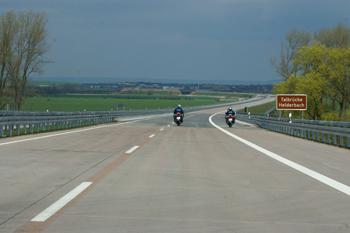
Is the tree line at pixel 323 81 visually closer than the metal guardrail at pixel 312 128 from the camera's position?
No

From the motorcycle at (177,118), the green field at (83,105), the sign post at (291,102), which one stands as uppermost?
the sign post at (291,102)

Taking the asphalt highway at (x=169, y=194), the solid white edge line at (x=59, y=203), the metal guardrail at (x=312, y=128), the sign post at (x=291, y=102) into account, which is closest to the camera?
the asphalt highway at (x=169, y=194)

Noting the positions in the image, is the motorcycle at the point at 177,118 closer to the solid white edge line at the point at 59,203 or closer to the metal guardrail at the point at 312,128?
the metal guardrail at the point at 312,128

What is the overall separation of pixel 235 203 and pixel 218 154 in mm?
6768

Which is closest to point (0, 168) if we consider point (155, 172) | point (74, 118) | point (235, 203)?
point (155, 172)

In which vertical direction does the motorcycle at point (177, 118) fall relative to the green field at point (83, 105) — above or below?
above

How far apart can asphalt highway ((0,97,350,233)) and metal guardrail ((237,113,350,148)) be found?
21.0ft

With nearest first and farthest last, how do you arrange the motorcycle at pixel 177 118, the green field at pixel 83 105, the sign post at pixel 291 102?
the motorcycle at pixel 177 118 < the sign post at pixel 291 102 < the green field at pixel 83 105

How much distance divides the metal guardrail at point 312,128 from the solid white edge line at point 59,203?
12.5m

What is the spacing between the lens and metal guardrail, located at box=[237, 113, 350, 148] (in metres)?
18.0

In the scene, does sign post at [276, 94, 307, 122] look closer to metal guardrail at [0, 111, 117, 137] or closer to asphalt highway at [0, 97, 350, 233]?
metal guardrail at [0, 111, 117, 137]

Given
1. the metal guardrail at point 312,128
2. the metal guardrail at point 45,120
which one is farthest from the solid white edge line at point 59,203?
the metal guardrail at point 312,128

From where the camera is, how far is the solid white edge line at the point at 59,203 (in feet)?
17.8

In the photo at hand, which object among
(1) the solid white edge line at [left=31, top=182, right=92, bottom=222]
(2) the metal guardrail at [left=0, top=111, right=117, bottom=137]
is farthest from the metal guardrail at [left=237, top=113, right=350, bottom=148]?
(2) the metal guardrail at [left=0, top=111, right=117, bottom=137]
